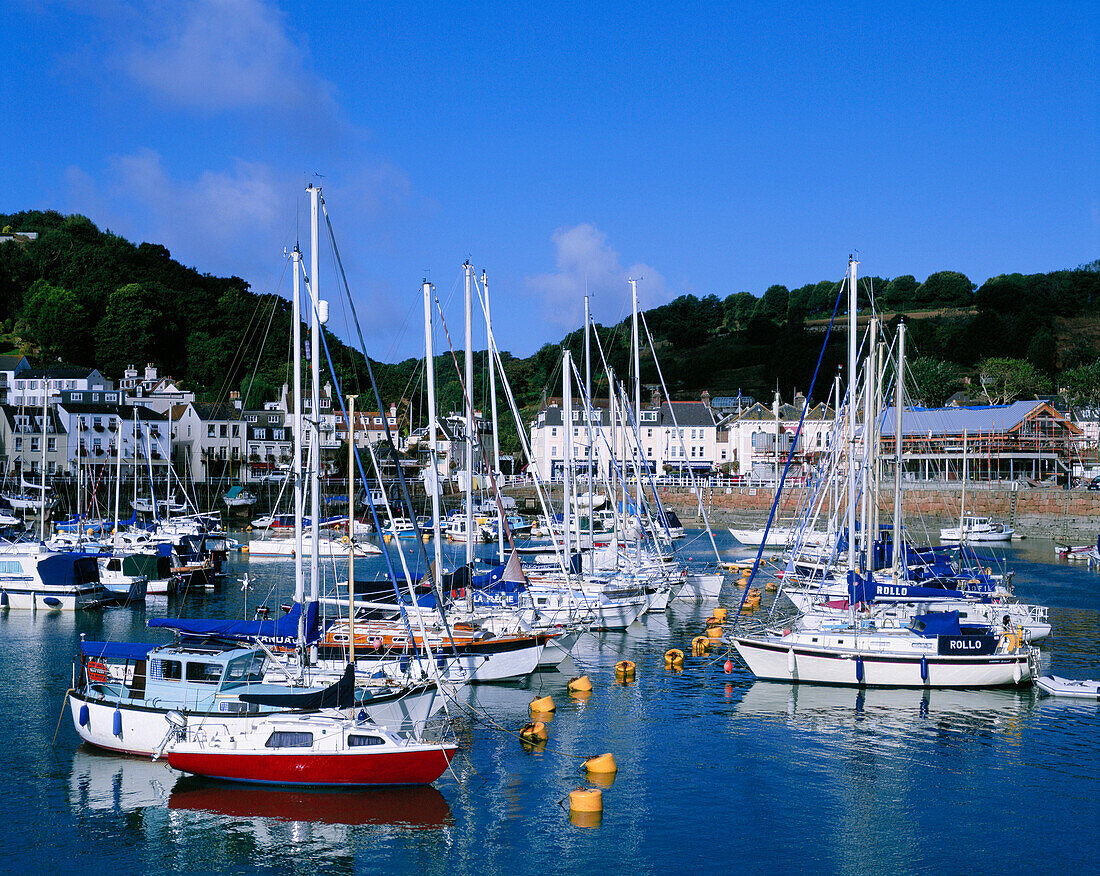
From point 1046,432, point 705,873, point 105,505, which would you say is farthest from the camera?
point 1046,432

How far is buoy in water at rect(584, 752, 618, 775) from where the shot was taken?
24.5 metres

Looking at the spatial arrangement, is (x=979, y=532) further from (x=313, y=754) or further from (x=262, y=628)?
(x=313, y=754)

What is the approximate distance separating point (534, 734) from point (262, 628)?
26.4 ft

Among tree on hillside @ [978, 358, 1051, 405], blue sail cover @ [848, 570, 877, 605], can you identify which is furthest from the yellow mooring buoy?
tree on hillside @ [978, 358, 1051, 405]

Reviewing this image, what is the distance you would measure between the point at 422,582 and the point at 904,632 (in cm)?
1683

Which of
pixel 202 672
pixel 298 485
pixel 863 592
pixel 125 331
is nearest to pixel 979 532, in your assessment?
pixel 863 592

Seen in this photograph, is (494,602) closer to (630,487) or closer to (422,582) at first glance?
(422,582)

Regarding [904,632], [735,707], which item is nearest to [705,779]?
[735,707]

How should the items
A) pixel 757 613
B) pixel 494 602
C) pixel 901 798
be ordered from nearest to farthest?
pixel 901 798
pixel 494 602
pixel 757 613

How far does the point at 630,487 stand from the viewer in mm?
95562

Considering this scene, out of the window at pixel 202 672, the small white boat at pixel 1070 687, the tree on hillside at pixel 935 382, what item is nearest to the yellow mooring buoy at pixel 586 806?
the window at pixel 202 672

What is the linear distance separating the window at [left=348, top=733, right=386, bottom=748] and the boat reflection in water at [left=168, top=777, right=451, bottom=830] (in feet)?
4.13

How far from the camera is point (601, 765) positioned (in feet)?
80.6

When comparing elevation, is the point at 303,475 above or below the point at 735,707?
above
